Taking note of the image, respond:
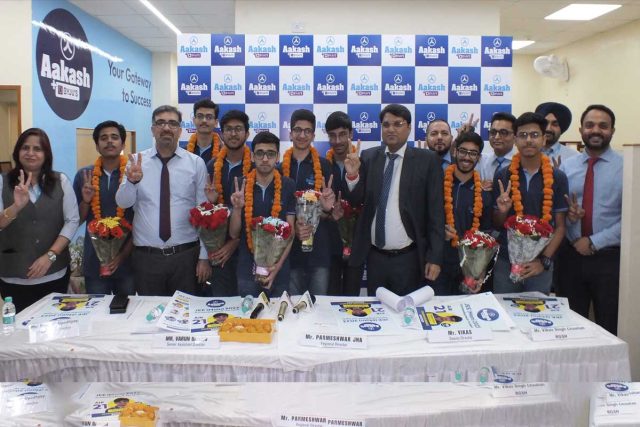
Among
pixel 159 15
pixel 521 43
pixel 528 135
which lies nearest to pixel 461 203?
pixel 528 135

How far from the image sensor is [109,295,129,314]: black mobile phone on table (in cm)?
235

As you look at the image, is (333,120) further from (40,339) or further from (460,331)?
(40,339)

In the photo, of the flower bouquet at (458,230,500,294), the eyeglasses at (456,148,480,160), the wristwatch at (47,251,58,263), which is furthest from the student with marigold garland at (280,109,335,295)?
the wristwatch at (47,251,58,263)

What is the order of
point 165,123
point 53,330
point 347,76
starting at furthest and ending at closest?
point 347,76 → point 165,123 → point 53,330

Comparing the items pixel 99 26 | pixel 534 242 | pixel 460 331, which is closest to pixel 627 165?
pixel 534 242

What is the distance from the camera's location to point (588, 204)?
10.3ft

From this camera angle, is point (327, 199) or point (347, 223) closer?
point (327, 199)

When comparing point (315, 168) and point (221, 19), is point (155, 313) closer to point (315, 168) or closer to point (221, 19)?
point (315, 168)

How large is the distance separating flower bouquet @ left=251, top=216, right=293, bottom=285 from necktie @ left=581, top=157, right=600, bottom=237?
181cm

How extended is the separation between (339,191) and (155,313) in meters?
1.44

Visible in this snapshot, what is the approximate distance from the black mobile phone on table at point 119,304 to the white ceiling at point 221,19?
556cm

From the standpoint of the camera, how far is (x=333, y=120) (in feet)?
11.2

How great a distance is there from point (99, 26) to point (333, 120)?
6.55 m

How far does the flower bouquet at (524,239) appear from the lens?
251 cm
